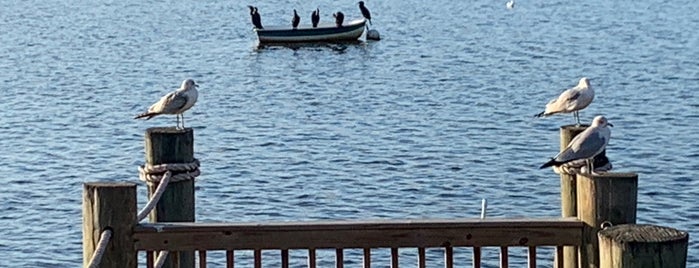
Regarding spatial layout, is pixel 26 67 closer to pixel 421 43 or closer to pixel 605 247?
pixel 421 43

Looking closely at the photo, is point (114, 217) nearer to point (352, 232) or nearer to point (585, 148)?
point (352, 232)

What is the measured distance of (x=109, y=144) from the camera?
989 inches

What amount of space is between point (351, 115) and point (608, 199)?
75.3 ft

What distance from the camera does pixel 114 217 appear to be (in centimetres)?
649

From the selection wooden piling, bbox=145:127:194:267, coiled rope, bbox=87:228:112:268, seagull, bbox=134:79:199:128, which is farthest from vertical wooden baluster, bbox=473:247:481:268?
seagull, bbox=134:79:199:128

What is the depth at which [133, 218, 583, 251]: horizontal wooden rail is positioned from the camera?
6.42 metres

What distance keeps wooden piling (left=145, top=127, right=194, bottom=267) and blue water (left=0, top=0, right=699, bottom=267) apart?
9.08 meters

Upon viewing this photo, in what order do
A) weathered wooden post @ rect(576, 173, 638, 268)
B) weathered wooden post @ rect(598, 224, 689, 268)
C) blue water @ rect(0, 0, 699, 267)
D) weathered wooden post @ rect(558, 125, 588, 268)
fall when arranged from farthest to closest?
blue water @ rect(0, 0, 699, 267) → weathered wooden post @ rect(558, 125, 588, 268) → weathered wooden post @ rect(576, 173, 638, 268) → weathered wooden post @ rect(598, 224, 689, 268)

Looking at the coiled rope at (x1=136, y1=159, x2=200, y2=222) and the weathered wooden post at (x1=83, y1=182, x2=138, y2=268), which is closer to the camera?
the weathered wooden post at (x1=83, y1=182, x2=138, y2=268)

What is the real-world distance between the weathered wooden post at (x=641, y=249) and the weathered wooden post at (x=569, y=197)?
4.72 feet

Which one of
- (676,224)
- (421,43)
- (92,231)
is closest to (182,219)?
(92,231)

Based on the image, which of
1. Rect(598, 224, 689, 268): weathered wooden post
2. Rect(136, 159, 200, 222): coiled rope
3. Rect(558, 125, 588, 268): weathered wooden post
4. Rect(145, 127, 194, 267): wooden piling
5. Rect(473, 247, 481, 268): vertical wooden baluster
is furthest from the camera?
Rect(145, 127, 194, 267): wooden piling

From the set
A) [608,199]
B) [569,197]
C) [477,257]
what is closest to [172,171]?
[477,257]

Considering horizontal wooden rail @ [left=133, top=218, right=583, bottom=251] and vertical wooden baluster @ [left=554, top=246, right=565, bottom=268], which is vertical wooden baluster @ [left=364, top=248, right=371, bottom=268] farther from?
vertical wooden baluster @ [left=554, top=246, right=565, bottom=268]
